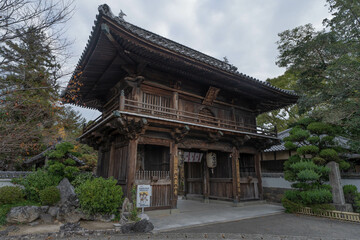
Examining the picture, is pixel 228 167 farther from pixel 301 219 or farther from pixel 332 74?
pixel 332 74

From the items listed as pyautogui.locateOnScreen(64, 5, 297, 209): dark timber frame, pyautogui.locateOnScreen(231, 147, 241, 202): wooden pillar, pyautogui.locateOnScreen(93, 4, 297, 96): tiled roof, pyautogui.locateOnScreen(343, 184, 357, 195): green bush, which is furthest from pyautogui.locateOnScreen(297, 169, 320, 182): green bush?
pyautogui.locateOnScreen(93, 4, 297, 96): tiled roof

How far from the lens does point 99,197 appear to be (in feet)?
25.5

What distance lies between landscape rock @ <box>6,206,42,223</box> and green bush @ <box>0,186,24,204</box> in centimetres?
91

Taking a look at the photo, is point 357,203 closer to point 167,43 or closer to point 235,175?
point 235,175

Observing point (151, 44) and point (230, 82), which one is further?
point (230, 82)

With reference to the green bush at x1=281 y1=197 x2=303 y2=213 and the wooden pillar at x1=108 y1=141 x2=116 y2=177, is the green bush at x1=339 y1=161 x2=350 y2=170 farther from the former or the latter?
the wooden pillar at x1=108 y1=141 x2=116 y2=177

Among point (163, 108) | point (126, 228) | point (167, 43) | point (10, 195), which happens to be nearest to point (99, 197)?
point (126, 228)

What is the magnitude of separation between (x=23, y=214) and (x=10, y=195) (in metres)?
1.40

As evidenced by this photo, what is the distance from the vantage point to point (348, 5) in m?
9.95

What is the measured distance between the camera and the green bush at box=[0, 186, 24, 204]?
317 inches

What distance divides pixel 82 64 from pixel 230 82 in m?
7.85

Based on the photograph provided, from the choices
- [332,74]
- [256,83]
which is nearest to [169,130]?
[256,83]

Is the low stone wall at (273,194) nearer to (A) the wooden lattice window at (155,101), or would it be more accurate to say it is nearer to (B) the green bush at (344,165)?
(B) the green bush at (344,165)

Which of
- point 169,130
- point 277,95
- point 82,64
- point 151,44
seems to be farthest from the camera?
point 277,95
